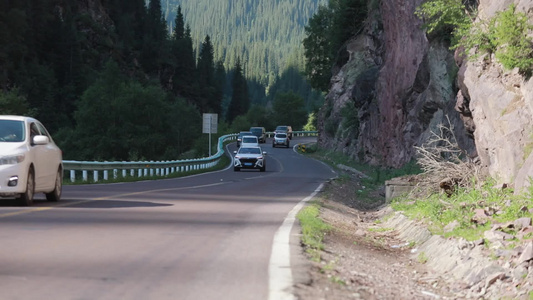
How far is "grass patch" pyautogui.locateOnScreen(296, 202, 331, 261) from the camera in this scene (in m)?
11.2

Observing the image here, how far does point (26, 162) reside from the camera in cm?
1631

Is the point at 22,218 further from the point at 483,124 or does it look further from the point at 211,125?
the point at 211,125

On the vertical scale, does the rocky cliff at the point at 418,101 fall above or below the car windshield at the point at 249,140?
above

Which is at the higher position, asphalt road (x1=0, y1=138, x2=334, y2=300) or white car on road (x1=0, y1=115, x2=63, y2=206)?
white car on road (x1=0, y1=115, x2=63, y2=206)

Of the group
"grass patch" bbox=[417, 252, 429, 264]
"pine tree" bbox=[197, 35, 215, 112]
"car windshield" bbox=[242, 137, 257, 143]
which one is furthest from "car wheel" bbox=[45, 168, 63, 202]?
"pine tree" bbox=[197, 35, 215, 112]

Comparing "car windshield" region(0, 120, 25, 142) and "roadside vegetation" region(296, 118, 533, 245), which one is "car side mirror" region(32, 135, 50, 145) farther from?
"roadside vegetation" region(296, 118, 533, 245)

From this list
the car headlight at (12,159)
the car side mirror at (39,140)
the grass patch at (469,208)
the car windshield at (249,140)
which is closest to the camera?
the grass patch at (469,208)

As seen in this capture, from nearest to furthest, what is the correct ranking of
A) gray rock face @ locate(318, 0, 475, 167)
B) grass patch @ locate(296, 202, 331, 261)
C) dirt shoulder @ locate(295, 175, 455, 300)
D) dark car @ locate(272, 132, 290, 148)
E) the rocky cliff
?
1. dirt shoulder @ locate(295, 175, 455, 300)
2. grass patch @ locate(296, 202, 331, 261)
3. the rocky cliff
4. gray rock face @ locate(318, 0, 475, 167)
5. dark car @ locate(272, 132, 290, 148)

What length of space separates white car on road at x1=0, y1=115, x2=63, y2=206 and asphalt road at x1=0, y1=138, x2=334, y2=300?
0.36m

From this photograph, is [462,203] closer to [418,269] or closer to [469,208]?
[469,208]

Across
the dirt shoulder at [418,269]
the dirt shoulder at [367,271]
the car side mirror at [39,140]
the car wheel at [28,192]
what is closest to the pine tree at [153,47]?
the car side mirror at [39,140]

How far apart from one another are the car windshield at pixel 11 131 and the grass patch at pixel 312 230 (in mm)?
5675

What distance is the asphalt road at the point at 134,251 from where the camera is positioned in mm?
7605

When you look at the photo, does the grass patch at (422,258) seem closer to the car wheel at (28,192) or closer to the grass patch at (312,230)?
the grass patch at (312,230)
